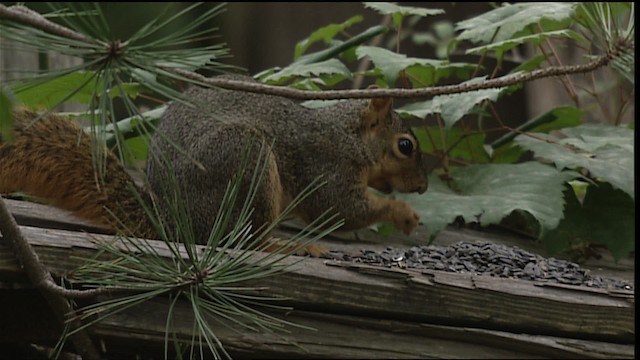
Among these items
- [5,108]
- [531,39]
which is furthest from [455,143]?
[5,108]

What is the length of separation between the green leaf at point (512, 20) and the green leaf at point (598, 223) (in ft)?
1.49

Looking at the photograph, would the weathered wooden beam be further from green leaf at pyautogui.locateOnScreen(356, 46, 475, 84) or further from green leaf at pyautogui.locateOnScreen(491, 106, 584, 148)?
green leaf at pyautogui.locateOnScreen(491, 106, 584, 148)

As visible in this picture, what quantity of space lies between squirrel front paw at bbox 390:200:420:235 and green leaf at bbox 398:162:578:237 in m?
0.02

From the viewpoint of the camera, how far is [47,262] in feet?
4.98

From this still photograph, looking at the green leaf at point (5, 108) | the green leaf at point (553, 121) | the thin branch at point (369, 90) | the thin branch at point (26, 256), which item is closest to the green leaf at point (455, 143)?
the green leaf at point (553, 121)

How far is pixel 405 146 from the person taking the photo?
102 inches

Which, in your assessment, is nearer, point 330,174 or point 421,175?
point 330,174

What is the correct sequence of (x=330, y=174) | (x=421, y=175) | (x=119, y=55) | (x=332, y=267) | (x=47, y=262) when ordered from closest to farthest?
1. (x=119, y=55)
2. (x=47, y=262)
3. (x=332, y=267)
4. (x=330, y=174)
5. (x=421, y=175)

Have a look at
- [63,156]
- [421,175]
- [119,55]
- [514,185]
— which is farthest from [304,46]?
[119,55]

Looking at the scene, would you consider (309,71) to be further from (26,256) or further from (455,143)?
(26,256)

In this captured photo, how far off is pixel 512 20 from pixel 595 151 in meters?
0.41

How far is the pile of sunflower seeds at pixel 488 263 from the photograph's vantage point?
1.93 meters

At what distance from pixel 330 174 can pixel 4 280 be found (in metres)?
1.04

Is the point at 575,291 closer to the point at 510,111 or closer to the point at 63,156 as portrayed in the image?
the point at 63,156
